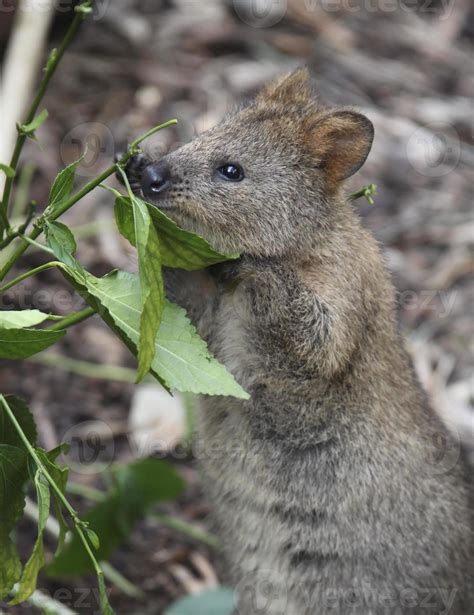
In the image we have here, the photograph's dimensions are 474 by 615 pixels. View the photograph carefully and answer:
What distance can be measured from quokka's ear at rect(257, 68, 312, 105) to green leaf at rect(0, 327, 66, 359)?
2.12 m

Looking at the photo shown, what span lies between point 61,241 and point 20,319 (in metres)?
0.33

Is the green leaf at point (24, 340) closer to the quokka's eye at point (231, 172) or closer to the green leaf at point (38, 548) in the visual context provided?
the green leaf at point (38, 548)

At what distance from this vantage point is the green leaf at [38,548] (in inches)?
132

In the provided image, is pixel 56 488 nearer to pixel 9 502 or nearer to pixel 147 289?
pixel 9 502

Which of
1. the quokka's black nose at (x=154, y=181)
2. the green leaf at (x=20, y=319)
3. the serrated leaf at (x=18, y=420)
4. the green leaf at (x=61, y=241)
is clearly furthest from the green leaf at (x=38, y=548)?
the quokka's black nose at (x=154, y=181)

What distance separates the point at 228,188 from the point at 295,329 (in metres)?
0.75

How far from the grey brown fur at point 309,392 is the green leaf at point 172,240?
533 mm

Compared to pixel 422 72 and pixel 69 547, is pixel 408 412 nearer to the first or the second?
pixel 69 547

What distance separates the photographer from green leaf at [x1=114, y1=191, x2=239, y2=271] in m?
3.64

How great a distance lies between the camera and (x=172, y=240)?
154 inches

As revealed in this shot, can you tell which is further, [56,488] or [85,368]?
[85,368]

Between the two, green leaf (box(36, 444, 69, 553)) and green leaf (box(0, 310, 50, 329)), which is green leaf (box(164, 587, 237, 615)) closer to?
green leaf (box(36, 444, 69, 553))

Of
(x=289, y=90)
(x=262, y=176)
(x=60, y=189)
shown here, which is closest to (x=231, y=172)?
(x=262, y=176)

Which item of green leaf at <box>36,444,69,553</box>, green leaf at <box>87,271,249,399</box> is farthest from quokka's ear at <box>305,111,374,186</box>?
green leaf at <box>36,444,69,553</box>
